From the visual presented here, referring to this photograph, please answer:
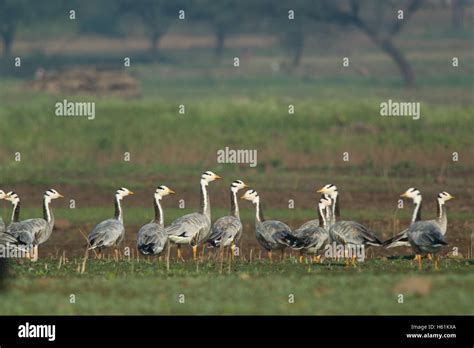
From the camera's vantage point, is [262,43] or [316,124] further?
[262,43]

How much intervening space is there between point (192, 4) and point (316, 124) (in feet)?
160

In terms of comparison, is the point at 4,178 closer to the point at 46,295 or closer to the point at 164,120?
the point at 164,120

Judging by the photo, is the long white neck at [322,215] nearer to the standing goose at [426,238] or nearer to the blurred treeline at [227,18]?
the standing goose at [426,238]

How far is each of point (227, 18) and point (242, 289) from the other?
7067cm

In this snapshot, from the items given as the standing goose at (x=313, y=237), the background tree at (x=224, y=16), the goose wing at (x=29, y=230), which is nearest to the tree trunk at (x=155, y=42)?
the background tree at (x=224, y=16)

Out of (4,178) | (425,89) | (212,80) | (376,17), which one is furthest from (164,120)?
(376,17)

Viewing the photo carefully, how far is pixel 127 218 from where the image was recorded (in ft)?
102

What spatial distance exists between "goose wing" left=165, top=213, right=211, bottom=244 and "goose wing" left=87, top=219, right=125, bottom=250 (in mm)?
852

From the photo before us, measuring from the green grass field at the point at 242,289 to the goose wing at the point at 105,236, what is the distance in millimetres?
1324

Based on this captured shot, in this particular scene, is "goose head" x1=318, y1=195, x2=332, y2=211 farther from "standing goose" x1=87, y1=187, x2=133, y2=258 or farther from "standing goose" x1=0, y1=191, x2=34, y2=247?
"standing goose" x1=0, y1=191, x2=34, y2=247

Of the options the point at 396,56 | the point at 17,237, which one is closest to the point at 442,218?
the point at 17,237

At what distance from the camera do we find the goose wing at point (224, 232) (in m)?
23.4

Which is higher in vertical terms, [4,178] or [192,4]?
[192,4]
